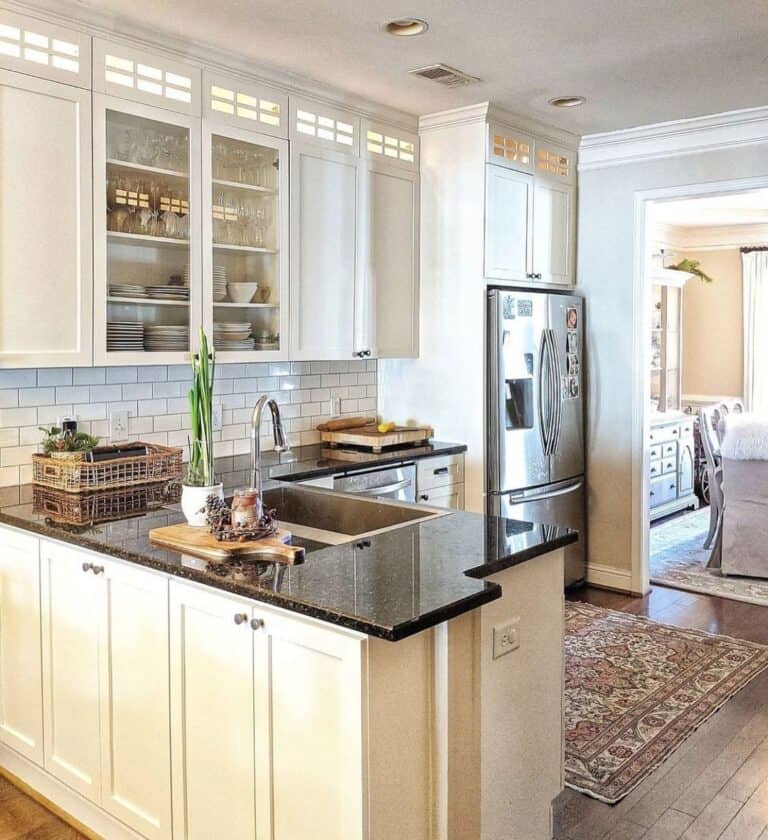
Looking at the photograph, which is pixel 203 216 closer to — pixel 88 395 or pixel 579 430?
pixel 88 395

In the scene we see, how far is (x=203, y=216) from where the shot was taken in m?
3.60

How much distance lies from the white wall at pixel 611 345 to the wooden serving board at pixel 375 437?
118 cm

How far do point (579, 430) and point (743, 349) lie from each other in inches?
176

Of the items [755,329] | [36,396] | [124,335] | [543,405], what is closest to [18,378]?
[36,396]

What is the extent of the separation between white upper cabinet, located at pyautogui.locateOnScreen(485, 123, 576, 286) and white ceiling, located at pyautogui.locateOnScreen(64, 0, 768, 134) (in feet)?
0.95

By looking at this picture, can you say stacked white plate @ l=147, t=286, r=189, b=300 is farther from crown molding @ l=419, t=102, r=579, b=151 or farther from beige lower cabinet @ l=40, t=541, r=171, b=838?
crown molding @ l=419, t=102, r=579, b=151

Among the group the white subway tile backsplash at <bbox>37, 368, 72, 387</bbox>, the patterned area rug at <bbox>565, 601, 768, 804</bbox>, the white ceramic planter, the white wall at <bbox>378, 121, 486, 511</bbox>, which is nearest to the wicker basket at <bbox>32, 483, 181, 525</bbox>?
the white ceramic planter

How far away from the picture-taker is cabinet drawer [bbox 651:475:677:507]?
23.1 ft

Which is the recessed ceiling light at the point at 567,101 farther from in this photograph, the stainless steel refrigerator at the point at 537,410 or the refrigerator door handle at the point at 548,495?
the refrigerator door handle at the point at 548,495

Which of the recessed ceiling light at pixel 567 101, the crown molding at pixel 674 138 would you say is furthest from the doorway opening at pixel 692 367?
the recessed ceiling light at pixel 567 101

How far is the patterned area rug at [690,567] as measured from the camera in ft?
16.9

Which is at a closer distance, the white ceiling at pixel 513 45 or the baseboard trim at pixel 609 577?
the white ceiling at pixel 513 45

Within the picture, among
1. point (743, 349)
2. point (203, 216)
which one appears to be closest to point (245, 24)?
point (203, 216)

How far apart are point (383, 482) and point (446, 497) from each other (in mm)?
508
